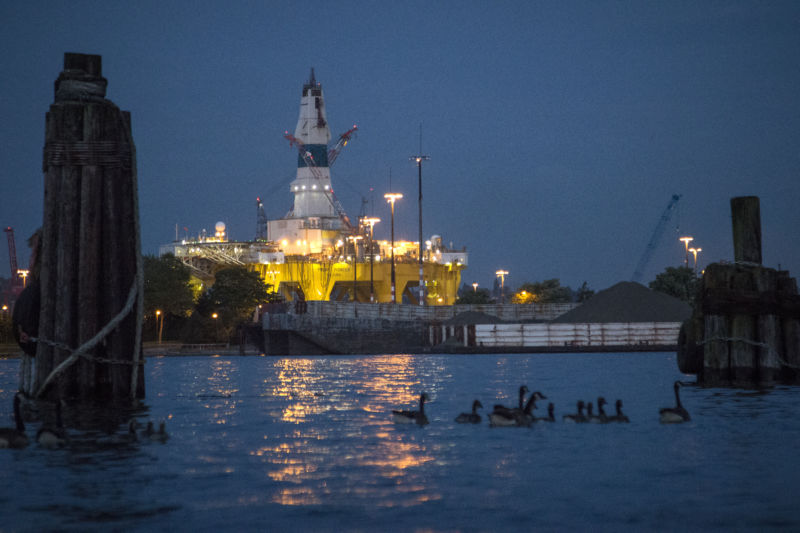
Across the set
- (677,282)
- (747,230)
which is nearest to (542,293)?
(677,282)

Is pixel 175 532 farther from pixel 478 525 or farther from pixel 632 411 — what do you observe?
pixel 632 411

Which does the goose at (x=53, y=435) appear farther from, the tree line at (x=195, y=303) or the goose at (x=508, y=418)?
the tree line at (x=195, y=303)

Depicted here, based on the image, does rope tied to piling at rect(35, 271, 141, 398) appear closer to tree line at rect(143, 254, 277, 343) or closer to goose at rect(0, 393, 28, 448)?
goose at rect(0, 393, 28, 448)

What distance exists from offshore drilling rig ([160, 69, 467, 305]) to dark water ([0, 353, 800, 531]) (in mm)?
100572

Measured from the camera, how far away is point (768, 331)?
1047 inches

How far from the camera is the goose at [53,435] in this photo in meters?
17.1

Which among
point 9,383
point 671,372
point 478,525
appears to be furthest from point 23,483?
point 671,372

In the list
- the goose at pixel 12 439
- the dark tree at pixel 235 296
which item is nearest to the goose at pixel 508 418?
the goose at pixel 12 439

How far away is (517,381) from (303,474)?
95.7 ft

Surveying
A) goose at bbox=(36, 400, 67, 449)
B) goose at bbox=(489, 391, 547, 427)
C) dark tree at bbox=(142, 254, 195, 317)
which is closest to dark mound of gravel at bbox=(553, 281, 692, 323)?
dark tree at bbox=(142, 254, 195, 317)

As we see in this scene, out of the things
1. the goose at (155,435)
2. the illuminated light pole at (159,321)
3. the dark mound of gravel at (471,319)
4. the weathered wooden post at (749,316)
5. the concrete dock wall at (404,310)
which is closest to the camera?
the goose at (155,435)

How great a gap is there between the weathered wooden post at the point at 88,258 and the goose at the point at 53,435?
116 cm

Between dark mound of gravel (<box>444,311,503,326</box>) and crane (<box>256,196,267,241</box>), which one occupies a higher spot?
crane (<box>256,196,267,241</box>)

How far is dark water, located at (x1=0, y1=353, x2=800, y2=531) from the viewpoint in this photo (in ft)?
38.5
